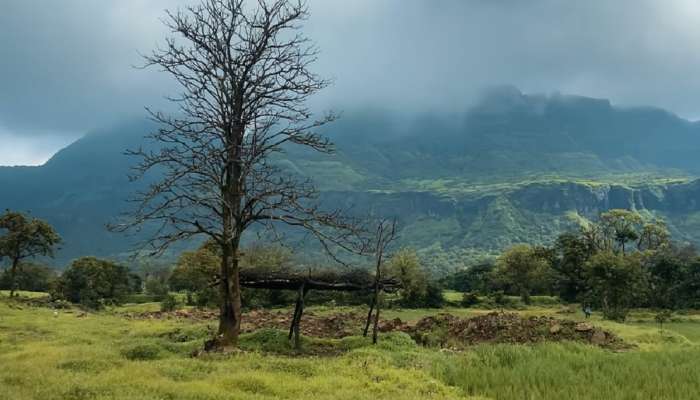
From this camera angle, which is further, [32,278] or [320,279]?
[32,278]

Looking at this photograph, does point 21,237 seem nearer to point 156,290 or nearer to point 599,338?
point 156,290

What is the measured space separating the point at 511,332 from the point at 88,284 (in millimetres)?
47256

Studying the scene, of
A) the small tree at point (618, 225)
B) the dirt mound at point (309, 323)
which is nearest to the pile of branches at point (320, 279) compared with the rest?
the dirt mound at point (309, 323)

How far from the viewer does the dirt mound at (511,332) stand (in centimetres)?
2186

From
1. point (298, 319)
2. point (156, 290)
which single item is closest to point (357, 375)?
point (298, 319)

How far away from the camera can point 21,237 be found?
52.6 m

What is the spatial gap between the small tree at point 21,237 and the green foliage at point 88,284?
323cm

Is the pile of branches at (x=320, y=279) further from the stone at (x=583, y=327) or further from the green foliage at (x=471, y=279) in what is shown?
the green foliage at (x=471, y=279)

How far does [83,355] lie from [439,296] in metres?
52.3

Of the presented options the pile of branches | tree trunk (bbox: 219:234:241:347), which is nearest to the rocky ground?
the pile of branches

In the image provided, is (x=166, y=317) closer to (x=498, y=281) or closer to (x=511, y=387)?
(x=511, y=387)

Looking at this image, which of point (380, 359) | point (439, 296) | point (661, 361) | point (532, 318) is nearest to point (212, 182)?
point (380, 359)

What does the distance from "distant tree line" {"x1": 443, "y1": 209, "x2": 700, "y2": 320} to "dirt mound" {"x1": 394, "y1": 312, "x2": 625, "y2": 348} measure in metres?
24.6

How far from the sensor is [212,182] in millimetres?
17125
